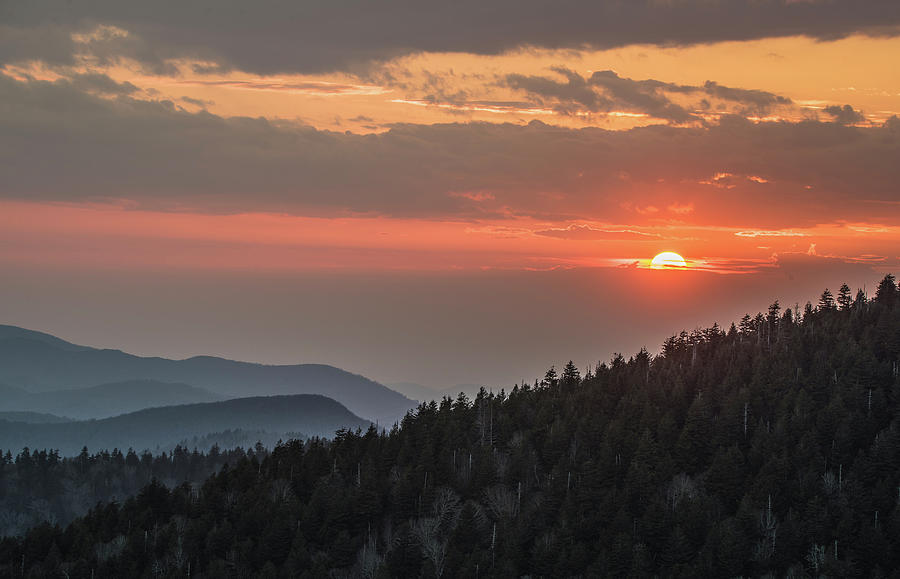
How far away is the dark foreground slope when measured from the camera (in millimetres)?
131875

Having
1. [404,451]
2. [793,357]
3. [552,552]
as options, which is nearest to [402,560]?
[552,552]

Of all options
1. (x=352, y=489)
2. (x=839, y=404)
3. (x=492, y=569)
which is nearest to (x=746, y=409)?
(x=839, y=404)

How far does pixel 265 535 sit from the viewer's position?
154 meters

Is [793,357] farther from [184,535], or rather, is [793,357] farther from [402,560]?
[184,535]

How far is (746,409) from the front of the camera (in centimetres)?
16875

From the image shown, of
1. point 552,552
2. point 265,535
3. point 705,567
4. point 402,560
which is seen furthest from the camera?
point 265,535

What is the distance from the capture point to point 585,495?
14612 centimetres

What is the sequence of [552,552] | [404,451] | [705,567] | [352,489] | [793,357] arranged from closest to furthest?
[705,567], [552,552], [352,489], [404,451], [793,357]

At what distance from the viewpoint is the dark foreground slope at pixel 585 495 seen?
131875mm

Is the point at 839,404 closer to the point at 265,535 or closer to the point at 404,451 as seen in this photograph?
the point at 404,451

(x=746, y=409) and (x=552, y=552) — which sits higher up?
(x=746, y=409)

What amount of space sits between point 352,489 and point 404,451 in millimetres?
16467

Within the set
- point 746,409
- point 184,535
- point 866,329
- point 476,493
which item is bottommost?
point 184,535

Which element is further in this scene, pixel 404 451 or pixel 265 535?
pixel 404 451
